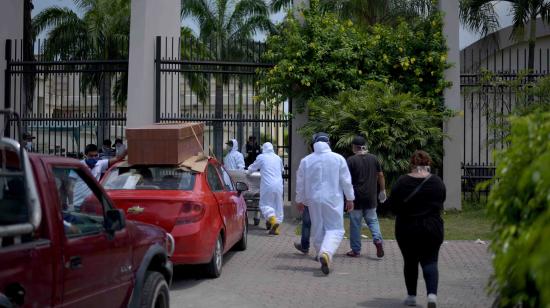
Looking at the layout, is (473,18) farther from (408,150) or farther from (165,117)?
(165,117)

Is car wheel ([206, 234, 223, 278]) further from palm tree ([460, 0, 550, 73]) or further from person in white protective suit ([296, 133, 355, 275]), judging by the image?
palm tree ([460, 0, 550, 73])

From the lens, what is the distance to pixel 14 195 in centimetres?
444

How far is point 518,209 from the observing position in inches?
137

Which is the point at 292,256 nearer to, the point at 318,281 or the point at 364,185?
the point at 364,185

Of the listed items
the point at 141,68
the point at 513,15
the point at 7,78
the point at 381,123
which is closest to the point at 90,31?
the point at 7,78

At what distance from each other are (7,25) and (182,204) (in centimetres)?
1037

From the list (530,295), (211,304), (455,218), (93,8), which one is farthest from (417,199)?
(93,8)

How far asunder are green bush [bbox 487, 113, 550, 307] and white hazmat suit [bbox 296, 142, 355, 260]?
219 inches

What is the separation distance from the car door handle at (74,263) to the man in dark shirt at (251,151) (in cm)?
1561

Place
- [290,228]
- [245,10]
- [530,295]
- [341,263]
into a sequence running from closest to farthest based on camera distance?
1. [530,295]
2. [341,263]
3. [290,228]
4. [245,10]

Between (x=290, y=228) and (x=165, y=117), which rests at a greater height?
(x=165, y=117)

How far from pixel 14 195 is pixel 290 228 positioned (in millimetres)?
9826

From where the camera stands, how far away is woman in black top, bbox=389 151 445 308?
722 centimetres

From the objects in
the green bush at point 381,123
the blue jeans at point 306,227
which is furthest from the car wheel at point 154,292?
the green bush at point 381,123
